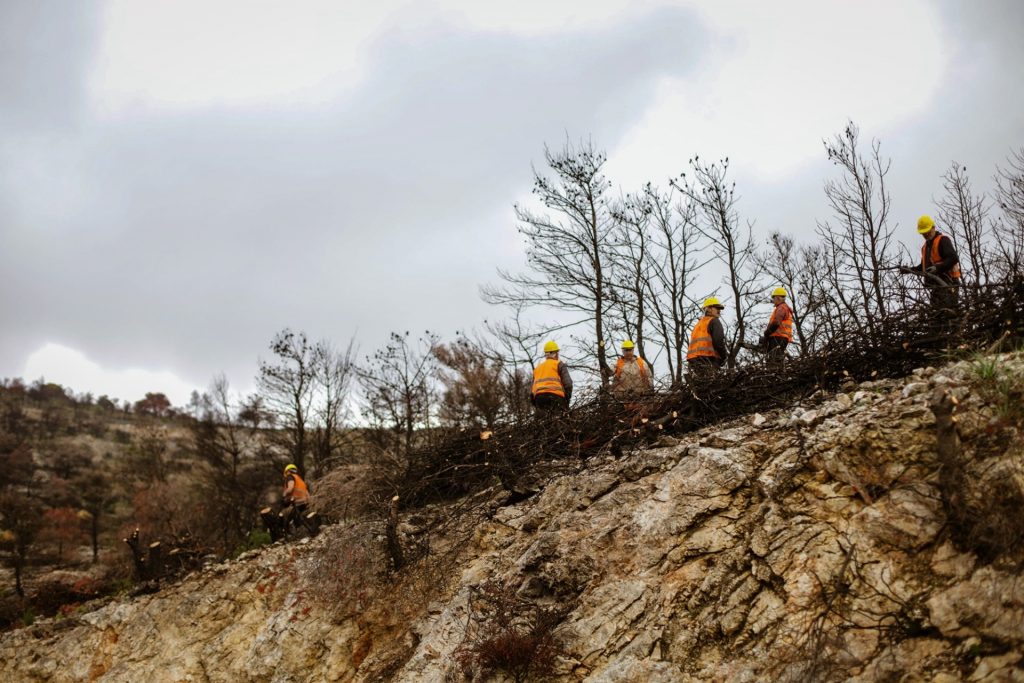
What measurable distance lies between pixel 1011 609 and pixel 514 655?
3.82 metres

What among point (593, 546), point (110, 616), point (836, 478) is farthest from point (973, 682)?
point (110, 616)

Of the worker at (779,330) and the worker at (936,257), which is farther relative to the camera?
the worker at (779,330)

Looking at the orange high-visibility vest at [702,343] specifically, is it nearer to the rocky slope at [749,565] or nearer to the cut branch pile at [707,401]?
the cut branch pile at [707,401]

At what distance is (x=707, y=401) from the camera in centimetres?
887

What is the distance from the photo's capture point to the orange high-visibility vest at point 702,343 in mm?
10383

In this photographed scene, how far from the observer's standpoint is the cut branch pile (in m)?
7.51

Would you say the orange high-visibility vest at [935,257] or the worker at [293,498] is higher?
the orange high-visibility vest at [935,257]

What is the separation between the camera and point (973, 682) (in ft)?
14.6

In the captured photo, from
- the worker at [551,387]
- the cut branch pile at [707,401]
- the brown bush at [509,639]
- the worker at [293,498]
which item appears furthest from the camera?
the worker at [293,498]

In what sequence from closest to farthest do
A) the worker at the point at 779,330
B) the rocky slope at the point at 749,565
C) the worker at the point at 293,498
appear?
the rocky slope at the point at 749,565 < the worker at the point at 779,330 < the worker at the point at 293,498

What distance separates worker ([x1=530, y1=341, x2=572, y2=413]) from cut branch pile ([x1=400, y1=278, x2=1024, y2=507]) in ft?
3.50

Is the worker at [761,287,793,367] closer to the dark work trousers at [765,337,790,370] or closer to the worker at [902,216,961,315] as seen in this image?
the dark work trousers at [765,337,790,370]

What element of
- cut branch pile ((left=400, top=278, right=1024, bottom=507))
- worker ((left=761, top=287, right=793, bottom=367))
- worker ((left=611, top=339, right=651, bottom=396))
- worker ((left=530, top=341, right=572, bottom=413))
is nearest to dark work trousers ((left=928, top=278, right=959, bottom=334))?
cut branch pile ((left=400, top=278, right=1024, bottom=507))

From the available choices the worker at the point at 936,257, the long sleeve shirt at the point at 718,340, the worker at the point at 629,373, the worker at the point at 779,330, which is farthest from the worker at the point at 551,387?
the worker at the point at 936,257
